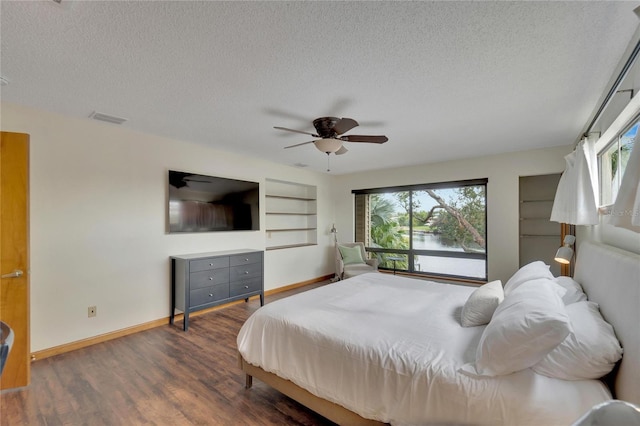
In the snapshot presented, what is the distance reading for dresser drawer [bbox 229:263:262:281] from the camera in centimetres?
402

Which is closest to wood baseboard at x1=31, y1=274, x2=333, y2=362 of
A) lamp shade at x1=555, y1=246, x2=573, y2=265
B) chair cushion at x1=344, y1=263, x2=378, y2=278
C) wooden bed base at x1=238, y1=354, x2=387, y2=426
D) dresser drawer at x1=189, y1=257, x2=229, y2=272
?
dresser drawer at x1=189, y1=257, x2=229, y2=272

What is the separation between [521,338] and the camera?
1295 millimetres

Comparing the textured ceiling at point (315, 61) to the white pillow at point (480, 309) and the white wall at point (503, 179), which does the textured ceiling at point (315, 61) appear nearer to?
the white wall at point (503, 179)

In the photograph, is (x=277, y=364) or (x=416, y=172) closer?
(x=277, y=364)

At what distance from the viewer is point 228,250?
173 inches

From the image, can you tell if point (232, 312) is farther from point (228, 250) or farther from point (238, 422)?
point (238, 422)

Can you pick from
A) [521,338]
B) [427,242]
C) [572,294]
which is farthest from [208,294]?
[427,242]

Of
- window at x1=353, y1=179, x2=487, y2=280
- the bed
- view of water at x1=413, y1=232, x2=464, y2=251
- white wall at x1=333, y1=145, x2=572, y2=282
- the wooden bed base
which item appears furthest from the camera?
view of water at x1=413, y1=232, x2=464, y2=251

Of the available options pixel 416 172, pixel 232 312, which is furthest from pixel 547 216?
pixel 232 312

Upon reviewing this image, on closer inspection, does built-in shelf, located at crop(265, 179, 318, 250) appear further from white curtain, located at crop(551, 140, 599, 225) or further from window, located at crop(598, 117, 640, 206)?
window, located at crop(598, 117, 640, 206)

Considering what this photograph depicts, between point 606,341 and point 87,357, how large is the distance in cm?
400

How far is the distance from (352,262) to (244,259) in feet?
7.29

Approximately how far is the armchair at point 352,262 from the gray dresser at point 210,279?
176 cm

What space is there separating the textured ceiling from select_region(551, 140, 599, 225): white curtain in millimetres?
468
